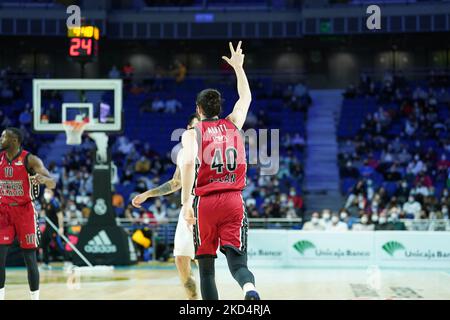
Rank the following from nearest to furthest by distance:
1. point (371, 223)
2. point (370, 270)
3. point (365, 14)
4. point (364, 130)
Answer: point (370, 270), point (371, 223), point (364, 130), point (365, 14)

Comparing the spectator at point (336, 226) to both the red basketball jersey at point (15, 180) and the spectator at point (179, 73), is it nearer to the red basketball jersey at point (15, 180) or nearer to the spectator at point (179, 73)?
the red basketball jersey at point (15, 180)

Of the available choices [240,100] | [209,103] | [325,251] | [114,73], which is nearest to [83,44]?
[325,251]

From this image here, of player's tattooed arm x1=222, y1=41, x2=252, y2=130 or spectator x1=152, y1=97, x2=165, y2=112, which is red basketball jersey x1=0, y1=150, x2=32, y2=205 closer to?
player's tattooed arm x1=222, y1=41, x2=252, y2=130

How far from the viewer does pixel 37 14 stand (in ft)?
108

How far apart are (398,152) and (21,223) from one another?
2030 centimetres

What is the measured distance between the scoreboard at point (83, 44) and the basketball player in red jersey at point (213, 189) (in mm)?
12200

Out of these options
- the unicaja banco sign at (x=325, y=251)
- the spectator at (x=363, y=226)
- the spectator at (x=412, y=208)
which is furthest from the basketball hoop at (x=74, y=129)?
the spectator at (x=412, y=208)

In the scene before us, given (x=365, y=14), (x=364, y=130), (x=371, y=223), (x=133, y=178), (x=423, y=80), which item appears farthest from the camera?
(x=423, y=80)

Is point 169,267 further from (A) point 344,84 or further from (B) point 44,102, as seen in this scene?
(A) point 344,84

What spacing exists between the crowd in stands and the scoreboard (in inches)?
322

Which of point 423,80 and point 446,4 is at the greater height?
point 446,4

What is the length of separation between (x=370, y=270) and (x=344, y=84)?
18.8m
